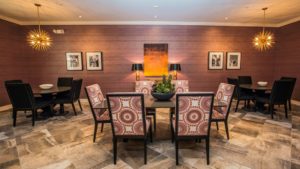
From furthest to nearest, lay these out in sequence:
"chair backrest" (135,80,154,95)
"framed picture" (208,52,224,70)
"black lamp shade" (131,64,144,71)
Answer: "framed picture" (208,52,224,70) → "black lamp shade" (131,64,144,71) → "chair backrest" (135,80,154,95)

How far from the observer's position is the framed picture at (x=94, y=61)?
555 cm

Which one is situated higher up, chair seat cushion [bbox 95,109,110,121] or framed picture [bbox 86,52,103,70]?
framed picture [bbox 86,52,103,70]

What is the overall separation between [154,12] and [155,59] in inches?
63.8

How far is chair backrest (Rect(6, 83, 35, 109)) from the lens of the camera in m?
3.26

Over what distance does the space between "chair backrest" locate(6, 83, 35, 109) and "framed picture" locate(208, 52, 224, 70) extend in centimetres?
551

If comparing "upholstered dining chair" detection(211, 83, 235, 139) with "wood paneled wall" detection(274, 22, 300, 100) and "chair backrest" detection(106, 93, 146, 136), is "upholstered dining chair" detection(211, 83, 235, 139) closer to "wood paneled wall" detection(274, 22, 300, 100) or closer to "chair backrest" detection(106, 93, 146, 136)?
"chair backrest" detection(106, 93, 146, 136)

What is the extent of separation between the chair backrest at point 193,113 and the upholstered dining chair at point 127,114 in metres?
0.46

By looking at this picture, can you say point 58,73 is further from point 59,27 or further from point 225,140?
point 225,140

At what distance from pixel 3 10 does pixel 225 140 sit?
6.41 m

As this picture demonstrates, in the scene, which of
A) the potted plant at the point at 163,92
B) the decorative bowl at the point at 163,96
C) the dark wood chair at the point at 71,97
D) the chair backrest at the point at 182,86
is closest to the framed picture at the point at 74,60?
the dark wood chair at the point at 71,97

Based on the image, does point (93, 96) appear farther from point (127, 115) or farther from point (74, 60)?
point (74, 60)

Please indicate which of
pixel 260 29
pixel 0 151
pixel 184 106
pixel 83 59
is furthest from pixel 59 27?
pixel 260 29

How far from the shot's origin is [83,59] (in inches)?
221

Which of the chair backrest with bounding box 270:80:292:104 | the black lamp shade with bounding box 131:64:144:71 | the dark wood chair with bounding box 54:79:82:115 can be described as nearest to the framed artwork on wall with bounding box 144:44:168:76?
the black lamp shade with bounding box 131:64:144:71
